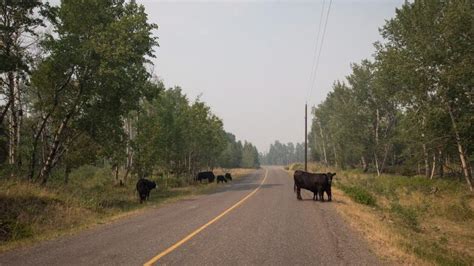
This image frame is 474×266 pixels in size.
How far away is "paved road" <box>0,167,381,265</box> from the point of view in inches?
319

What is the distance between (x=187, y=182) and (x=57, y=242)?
1396 inches

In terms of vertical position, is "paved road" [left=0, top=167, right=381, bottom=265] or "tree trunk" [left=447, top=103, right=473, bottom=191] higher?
"tree trunk" [left=447, top=103, right=473, bottom=191]

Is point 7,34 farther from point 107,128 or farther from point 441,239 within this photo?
point 441,239

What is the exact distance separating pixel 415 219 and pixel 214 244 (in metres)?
14.1

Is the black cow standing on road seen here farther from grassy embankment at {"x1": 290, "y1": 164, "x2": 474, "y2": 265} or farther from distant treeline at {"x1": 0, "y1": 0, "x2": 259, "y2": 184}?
distant treeline at {"x1": 0, "y1": 0, "x2": 259, "y2": 184}

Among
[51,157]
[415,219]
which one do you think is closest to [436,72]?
[415,219]

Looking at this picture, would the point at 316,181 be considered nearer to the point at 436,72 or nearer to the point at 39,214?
the point at 39,214

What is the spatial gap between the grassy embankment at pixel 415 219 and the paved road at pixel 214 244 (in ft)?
2.98

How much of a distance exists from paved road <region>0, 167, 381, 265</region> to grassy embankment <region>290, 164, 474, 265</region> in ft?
2.98

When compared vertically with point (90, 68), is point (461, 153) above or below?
below

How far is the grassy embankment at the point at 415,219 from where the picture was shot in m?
10.5

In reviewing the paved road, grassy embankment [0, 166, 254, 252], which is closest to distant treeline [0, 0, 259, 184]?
grassy embankment [0, 166, 254, 252]

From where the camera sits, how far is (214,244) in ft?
31.4

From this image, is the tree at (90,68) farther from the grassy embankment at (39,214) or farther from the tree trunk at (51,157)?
the grassy embankment at (39,214)
